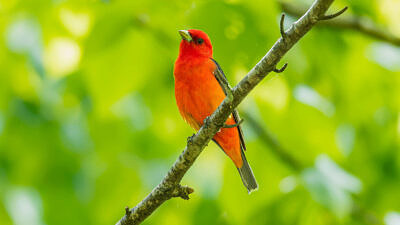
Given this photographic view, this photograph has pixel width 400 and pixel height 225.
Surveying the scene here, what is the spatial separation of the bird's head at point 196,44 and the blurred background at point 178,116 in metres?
0.14

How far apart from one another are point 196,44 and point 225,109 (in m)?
1.23

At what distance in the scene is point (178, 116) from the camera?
6.12 metres

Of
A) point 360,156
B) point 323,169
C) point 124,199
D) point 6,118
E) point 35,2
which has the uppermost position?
point 35,2

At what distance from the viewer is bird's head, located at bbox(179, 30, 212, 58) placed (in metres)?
4.11

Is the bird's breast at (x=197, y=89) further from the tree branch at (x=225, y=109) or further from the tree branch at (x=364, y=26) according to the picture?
the tree branch at (x=364, y=26)

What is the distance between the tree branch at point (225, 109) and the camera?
2.60 m

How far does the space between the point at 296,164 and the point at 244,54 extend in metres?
1.81

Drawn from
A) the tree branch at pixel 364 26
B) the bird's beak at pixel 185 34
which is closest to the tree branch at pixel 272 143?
the tree branch at pixel 364 26

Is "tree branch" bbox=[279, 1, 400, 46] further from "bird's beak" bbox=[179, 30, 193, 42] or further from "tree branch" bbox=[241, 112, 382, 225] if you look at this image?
"bird's beak" bbox=[179, 30, 193, 42]

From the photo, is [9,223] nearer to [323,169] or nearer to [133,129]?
[133,129]

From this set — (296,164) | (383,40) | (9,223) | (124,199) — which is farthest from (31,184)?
(383,40)

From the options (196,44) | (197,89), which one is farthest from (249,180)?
(196,44)

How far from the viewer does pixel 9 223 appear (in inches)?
249

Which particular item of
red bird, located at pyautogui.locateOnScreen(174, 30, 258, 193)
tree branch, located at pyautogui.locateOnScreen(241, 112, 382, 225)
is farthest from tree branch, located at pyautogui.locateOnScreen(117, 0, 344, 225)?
tree branch, located at pyautogui.locateOnScreen(241, 112, 382, 225)
